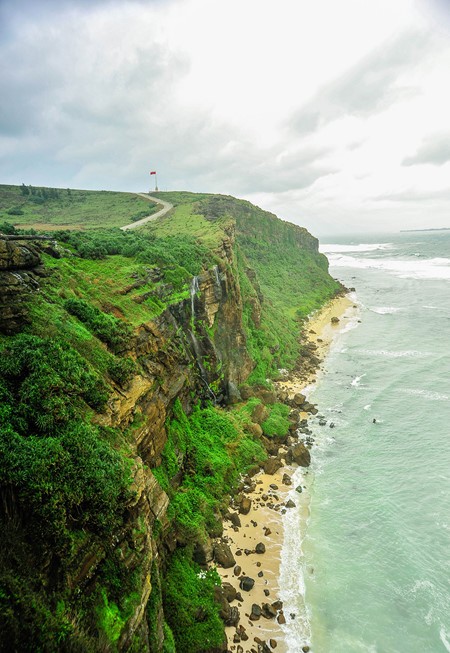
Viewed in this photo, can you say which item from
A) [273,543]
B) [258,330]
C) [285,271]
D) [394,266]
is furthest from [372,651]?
[394,266]

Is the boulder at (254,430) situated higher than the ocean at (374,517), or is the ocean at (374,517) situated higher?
the boulder at (254,430)

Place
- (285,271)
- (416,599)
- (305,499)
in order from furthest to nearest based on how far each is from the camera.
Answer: (285,271), (305,499), (416,599)

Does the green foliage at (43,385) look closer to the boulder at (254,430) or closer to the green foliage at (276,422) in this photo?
the boulder at (254,430)

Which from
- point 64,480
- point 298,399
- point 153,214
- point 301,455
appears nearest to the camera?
point 64,480

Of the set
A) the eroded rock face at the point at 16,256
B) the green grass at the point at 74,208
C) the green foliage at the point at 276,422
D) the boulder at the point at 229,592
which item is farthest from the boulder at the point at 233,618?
the green grass at the point at 74,208

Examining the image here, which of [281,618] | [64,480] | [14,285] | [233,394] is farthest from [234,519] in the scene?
[14,285]

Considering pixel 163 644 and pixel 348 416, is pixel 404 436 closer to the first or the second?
pixel 348 416

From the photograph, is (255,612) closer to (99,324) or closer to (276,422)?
(276,422)
